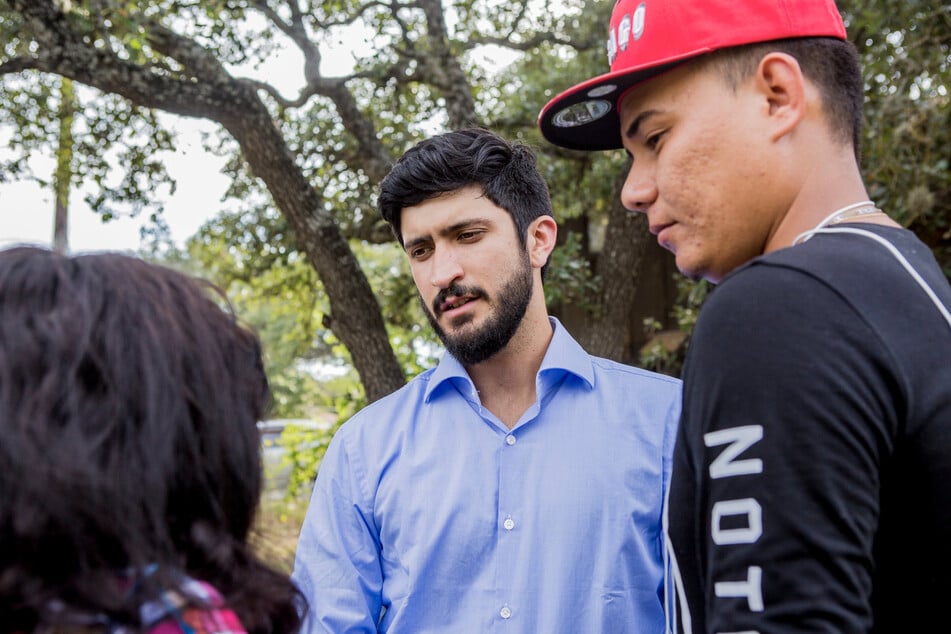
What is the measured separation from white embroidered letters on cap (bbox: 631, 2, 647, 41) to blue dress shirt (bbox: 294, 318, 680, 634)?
3.64 feet

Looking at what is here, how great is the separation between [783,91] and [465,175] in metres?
1.43

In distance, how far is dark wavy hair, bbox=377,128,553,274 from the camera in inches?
98.6

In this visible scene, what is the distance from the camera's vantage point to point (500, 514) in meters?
2.05

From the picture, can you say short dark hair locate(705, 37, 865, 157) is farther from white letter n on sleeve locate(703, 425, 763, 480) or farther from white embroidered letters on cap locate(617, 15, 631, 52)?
white letter n on sleeve locate(703, 425, 763, 480)

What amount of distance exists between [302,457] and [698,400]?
747 centimetres

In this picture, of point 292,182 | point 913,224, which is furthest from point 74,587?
point 913,224

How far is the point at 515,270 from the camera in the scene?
8.20 ft

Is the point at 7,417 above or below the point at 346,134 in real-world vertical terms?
below

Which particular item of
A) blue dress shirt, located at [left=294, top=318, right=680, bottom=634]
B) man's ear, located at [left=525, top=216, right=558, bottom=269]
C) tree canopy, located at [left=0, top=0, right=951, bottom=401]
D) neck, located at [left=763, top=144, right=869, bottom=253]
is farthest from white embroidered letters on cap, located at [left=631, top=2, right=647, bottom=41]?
A: tree canopy, located at [left=0, top=0, right=951, bottom=401]

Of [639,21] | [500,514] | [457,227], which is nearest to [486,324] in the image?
[457,227]

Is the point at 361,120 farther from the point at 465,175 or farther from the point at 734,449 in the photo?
the point at 734,449

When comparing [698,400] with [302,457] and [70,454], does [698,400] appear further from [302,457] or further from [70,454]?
[302,457]

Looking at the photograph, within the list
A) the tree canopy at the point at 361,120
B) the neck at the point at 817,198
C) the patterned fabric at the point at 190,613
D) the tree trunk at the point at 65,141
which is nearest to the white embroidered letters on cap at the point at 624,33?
→ the neck at the point at 817,198

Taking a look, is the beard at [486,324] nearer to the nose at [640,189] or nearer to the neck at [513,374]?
the neck at [513,374]
